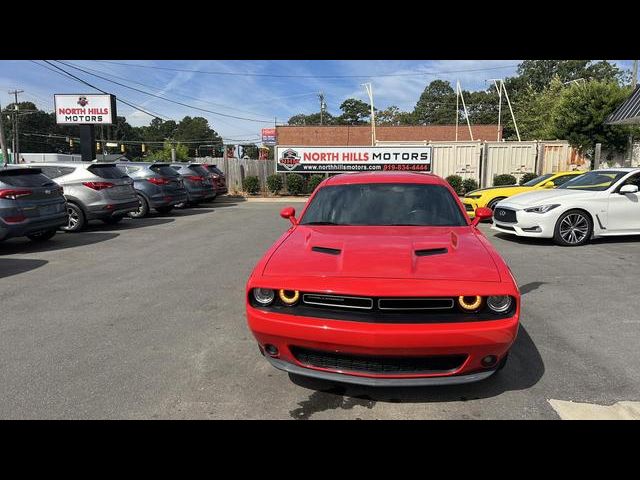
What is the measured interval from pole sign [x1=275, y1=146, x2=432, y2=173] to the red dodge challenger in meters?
19.3

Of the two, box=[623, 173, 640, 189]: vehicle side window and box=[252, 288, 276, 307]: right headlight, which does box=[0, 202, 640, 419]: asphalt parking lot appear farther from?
box=[623, 173, 640, 189]: vehicle side window

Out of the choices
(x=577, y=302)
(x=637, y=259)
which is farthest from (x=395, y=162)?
(x=577, y=302)

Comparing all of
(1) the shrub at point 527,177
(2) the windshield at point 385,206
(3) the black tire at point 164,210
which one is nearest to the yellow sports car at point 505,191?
(2) the windshield at point 385,206

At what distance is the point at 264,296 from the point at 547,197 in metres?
7.57

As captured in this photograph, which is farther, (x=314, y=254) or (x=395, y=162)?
(x=395, y=162)

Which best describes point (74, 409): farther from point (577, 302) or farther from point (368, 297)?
point (577, 302)

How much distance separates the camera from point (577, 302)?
5.09m

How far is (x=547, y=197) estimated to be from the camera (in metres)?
8.64

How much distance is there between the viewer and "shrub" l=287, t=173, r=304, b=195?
2227cm

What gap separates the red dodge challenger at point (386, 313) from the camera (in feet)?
8.57

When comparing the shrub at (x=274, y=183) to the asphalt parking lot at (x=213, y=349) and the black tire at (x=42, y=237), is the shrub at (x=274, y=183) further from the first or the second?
the asphalt parking lot at (x=213, y=349)

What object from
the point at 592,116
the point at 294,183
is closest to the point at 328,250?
the point at 294,183

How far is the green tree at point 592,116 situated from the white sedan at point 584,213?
15.2 metres
